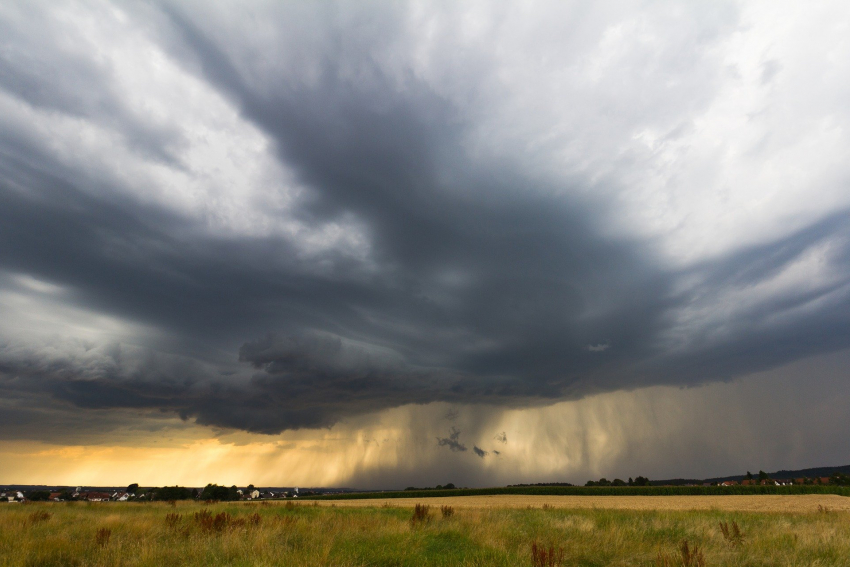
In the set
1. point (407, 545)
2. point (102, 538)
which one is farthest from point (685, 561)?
point (102, 538)

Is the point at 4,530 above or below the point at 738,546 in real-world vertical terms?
above

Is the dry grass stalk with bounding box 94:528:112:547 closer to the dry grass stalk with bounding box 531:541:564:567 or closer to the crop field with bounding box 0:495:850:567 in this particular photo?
the crop field with bounding box 0:495:850:567

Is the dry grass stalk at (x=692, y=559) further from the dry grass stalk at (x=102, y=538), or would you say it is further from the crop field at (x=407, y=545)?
the dry grass stalk at (x=102, y=538)

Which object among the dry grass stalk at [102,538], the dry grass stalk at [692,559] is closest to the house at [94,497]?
the dry grass stalk at [102,538]

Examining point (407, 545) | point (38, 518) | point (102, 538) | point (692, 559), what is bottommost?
point (692, 559)

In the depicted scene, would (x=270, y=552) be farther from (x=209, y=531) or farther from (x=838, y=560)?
(x=838, y=560)

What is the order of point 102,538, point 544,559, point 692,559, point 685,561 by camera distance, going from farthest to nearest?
point 102,538 < point 685,561 < point 692,559 < point 544,559

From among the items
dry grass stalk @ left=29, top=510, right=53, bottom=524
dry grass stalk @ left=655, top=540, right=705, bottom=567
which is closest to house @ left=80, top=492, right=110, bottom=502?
dry grass stalk @ left=29, top=510, right=53, bottom=524

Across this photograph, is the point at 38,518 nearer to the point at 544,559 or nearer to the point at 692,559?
the point at 544,559

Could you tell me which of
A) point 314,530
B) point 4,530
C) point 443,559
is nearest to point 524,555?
point 443,559

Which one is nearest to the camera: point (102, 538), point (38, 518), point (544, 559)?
point (544, 559)

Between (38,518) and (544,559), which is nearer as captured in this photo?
(544,559)

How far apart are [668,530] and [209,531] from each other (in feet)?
→ 61.2

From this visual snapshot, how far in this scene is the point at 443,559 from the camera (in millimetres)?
11766
